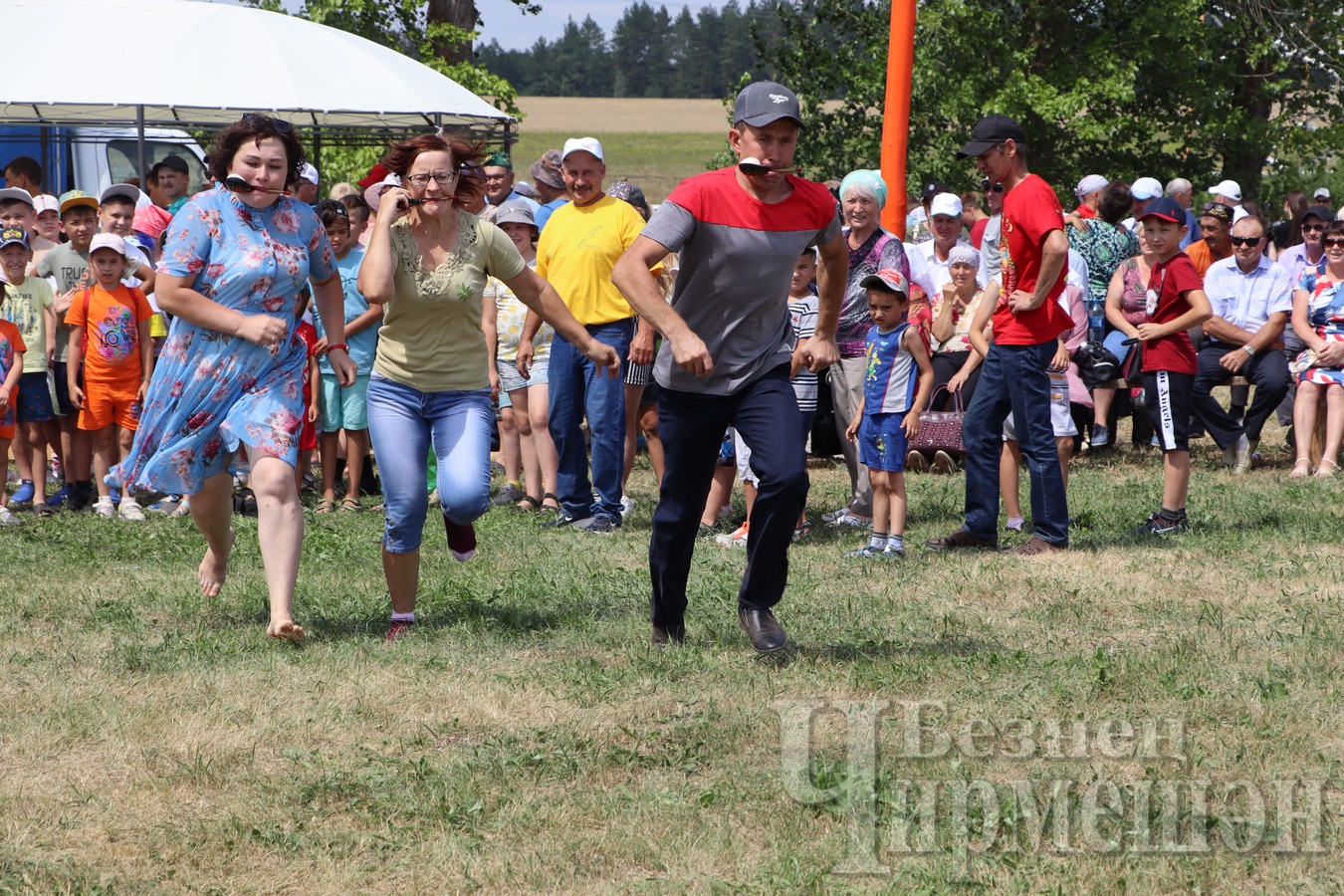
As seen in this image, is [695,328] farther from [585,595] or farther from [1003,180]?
[1003,180]

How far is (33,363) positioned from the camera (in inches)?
383

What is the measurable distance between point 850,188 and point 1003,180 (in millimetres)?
1039

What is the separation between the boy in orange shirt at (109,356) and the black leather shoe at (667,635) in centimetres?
484

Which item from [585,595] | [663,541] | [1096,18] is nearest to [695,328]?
[663,541]

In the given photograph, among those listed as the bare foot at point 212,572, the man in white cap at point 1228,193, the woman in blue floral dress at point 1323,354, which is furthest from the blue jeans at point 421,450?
the man in white cap at point 1228,193

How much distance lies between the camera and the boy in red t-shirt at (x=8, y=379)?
9250mm

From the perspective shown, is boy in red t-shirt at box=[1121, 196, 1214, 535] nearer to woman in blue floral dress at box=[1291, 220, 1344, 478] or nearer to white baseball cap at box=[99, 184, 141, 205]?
woman in blue floral dress at box=[1291, 220, 1344, 478]

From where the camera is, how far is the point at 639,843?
400cm

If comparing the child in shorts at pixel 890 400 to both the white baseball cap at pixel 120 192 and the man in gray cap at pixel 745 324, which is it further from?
the white baseball cap at pixel 120 192

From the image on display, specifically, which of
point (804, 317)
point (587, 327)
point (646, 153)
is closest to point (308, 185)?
point (587, 327)

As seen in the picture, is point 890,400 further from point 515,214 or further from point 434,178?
point 434,178

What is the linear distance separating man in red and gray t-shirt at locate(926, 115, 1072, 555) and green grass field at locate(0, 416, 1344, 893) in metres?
0.32

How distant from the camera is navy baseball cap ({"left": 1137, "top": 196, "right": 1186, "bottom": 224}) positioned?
8258 mm

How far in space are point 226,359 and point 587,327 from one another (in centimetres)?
327
